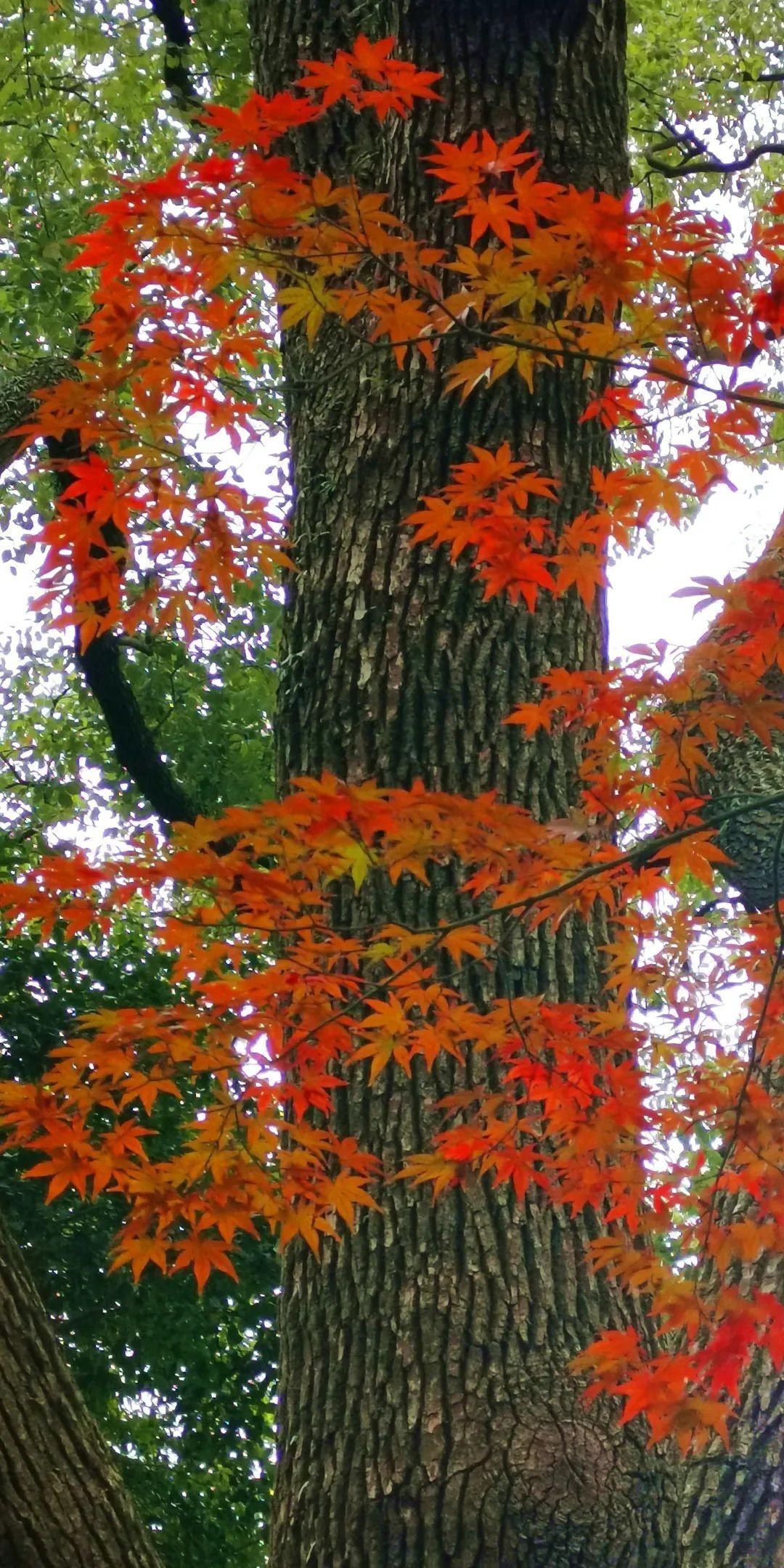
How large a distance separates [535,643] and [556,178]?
1159mm

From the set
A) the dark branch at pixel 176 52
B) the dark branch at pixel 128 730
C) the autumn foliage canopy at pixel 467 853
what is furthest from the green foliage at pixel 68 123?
the autumn foliage canopy at pixel 467 853

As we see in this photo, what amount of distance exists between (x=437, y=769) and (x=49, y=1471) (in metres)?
1.60

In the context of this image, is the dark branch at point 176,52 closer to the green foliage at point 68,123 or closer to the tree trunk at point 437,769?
the green foliage at point 68,123

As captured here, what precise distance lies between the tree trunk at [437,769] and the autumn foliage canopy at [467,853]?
0.10 metres

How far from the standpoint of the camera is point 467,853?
2.24 meters

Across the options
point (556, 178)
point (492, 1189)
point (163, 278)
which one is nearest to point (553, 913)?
point (492, 1189)

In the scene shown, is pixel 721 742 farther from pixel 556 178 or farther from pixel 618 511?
pixel 556 178

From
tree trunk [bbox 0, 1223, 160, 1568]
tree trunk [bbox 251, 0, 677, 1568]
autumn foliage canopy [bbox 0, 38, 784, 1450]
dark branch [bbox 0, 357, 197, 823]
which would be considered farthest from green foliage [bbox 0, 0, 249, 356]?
tree trunk [bbox 0, 1223, 160, 1568]

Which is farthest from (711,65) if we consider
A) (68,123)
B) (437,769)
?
(437,769)

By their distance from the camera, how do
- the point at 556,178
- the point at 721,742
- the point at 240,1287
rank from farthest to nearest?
1. the point at 240,1287
2. the point at 721,742
3. the point at 556,178

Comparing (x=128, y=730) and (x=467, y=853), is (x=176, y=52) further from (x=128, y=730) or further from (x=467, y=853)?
(x=467, y=853)

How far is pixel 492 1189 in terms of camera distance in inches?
112

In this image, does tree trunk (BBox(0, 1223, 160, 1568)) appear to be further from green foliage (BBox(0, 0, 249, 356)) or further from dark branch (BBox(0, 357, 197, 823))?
green foliage (BBox(0, 0, 249, 356))

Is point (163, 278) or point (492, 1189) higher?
A: point (163, 278)
